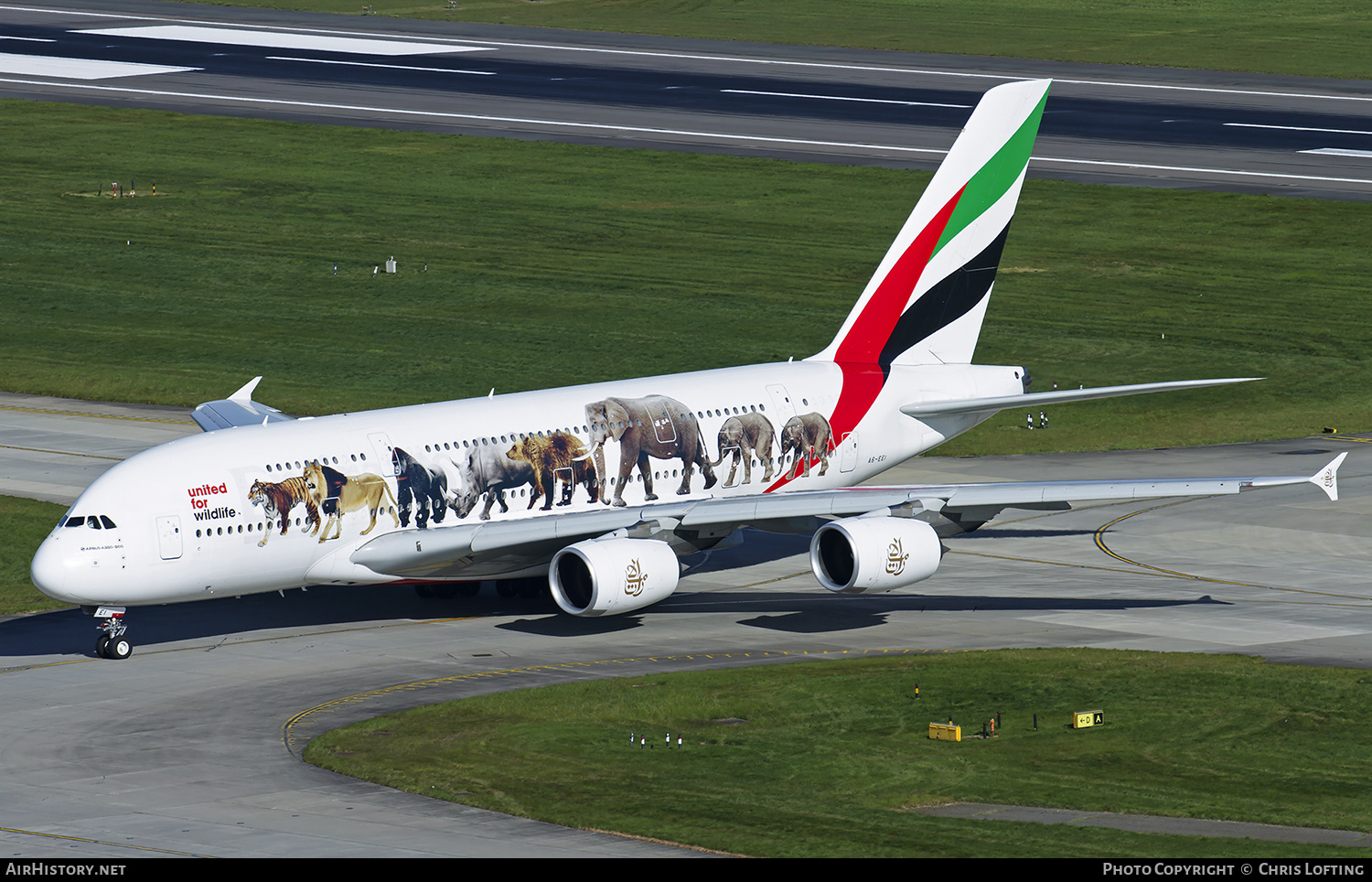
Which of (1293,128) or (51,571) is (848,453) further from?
(1293,128)

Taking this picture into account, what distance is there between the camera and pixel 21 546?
57.7 meters

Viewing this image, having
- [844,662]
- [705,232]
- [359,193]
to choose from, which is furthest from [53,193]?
[844,662]

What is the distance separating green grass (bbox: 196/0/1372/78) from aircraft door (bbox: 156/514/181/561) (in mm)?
104786

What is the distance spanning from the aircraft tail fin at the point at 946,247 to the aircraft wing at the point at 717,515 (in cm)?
852

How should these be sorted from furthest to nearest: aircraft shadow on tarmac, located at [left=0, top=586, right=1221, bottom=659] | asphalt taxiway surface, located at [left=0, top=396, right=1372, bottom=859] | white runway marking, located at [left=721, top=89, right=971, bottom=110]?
white runway marking, located at [left=721, top=89, right=971, bottom=110]
aircraft shadow on tarmac, located at [left=0, top=586, right=1221, bottom=659]
asphalt taxiway surface, located at [left=0, top=396, right=1372, bottom=859]

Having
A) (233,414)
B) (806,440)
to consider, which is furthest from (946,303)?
(233,414)

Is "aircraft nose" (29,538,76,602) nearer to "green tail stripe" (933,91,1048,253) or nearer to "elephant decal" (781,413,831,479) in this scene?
"elephant decal" (781,413,831,479)

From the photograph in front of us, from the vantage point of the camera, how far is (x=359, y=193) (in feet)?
351

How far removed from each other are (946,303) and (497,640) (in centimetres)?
1734

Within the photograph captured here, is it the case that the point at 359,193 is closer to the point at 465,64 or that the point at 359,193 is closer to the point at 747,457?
the point at 465,64

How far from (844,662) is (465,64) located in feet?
329

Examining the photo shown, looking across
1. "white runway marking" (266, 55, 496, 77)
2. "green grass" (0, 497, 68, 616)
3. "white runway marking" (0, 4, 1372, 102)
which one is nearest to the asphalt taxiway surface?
"green grass" (0, 497, 68, 616)

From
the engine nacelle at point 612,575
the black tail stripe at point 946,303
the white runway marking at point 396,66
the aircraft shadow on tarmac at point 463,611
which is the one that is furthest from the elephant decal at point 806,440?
the white runway marking at point 396,66

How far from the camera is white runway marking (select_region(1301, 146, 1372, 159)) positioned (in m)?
110
